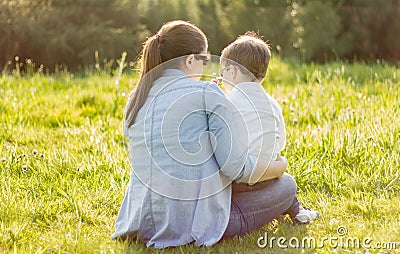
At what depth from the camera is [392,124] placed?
4.53m

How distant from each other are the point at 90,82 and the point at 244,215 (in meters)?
3.99

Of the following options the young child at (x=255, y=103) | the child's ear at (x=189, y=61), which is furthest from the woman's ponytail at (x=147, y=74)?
the young child at (x=255, y=103)

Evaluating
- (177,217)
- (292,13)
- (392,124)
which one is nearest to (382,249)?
(177,217)

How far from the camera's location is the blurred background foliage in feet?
29.1

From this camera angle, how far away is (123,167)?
412 centimetres

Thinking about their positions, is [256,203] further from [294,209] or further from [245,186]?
[294,209]

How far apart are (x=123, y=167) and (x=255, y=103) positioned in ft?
4.30

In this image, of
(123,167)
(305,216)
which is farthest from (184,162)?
(123,167)

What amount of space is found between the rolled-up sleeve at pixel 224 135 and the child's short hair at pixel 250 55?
32cm

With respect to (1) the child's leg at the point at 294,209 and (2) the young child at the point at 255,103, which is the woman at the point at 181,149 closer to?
(2) the young child at the point at 255,103

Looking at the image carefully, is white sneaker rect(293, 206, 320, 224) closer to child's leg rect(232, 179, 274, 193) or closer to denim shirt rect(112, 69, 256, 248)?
child's leg rect(232, 179, 274, 193)

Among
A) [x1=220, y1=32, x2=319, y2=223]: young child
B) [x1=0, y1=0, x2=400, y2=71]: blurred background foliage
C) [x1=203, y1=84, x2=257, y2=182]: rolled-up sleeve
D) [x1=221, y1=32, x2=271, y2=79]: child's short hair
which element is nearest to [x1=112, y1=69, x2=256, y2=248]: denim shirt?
[x1=203, y1=84, x2=257, y2=182]: rolled-up sleeve

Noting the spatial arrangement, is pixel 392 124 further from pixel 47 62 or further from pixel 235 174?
pixel 47 62

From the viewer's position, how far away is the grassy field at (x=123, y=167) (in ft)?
10.2
